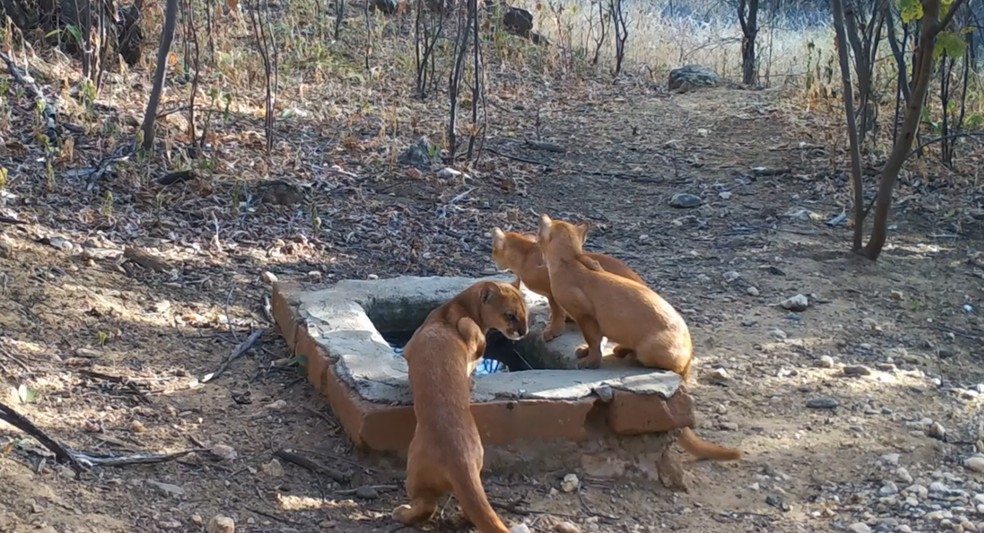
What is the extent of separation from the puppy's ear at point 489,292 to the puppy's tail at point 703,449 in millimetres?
986

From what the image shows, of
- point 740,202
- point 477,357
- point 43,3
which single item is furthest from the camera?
point 43,3

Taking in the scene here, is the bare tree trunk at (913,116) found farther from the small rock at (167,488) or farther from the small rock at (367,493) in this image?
the small rock at (167,488)

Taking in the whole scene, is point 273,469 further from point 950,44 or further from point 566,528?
point 950,44

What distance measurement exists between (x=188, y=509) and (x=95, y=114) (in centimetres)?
504

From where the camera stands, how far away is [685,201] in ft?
28.0

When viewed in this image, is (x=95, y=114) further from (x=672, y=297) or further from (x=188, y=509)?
(x=188, y=509)

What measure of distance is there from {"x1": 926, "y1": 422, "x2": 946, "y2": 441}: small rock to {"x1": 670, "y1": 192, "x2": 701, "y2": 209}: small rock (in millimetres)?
3670

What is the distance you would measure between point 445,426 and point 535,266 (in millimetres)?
1771

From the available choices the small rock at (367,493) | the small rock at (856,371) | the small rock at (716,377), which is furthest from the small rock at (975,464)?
the small rock at (367,493)

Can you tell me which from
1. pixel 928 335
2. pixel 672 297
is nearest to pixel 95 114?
pixel 672 297

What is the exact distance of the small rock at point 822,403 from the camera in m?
5.27

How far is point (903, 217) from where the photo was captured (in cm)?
825

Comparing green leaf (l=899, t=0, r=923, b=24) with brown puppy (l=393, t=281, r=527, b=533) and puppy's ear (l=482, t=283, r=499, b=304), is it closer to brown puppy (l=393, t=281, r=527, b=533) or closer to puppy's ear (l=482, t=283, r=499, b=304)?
puppy's ear (l=482, t=283, r=499, b=304)

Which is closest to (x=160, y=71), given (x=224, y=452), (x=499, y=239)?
(x=499, y=239)
